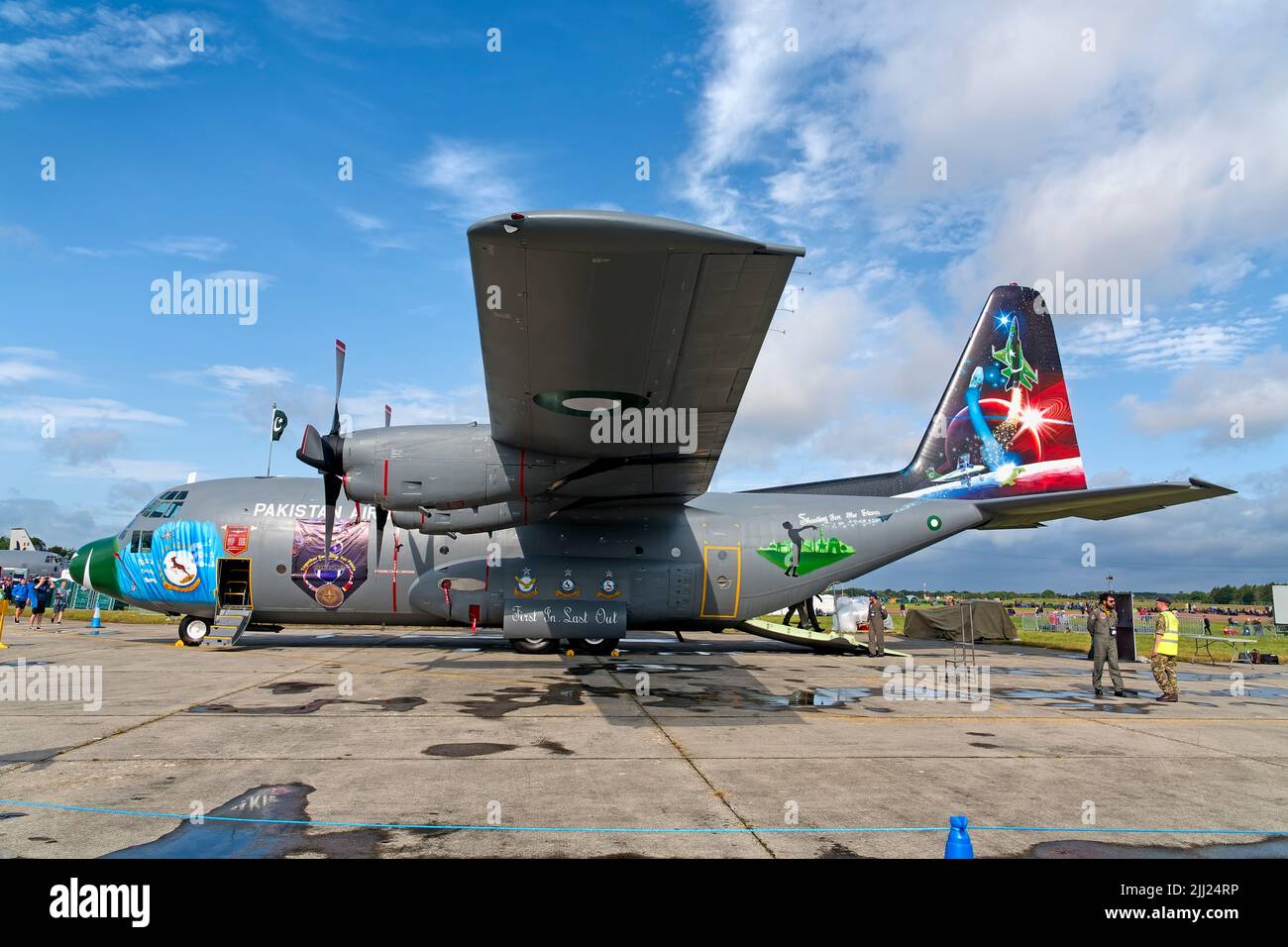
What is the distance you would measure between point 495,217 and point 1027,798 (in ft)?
22.6

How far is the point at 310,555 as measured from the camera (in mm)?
17688

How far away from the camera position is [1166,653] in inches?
520

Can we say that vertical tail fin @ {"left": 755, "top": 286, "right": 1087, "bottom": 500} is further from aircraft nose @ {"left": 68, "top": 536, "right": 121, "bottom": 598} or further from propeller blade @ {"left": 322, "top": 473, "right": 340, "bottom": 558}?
aircraft nose @ {"left": 68, "top": 536, "right": 121, "bottom": 598}

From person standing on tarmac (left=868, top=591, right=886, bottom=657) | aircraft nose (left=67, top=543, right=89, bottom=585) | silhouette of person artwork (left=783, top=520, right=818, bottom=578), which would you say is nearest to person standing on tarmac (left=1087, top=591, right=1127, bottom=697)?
silhouette of person artwork (left=783, top=520, right=818, bottom=578)

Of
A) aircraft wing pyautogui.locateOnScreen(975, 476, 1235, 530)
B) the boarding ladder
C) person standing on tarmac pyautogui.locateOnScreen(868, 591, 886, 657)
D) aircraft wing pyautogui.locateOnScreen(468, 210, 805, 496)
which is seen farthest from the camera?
person standing on tarmac pyautogui.locateOnScreen(868, 591, 886, 657)

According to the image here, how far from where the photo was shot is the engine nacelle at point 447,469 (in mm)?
12281

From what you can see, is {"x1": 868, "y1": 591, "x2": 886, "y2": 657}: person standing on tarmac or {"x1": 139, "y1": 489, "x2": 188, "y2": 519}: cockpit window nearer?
{"x1": 139, "y1": 489, "x2": 188, "y2": 519}: cockpit window

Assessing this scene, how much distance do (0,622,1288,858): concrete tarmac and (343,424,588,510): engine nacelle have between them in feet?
10.3

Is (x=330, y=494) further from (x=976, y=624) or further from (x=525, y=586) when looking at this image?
(x=976, y=624)

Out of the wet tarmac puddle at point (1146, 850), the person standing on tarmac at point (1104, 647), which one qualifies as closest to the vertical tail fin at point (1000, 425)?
the person standing on tarmac at point (1104, 647)

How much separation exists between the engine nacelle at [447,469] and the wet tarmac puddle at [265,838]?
22.2ft

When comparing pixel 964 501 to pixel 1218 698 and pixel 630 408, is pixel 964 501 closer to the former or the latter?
pixel 1218 698

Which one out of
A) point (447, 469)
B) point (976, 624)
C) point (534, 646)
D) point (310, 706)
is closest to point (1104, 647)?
point (534, 646)

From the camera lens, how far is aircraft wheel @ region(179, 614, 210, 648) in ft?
60.6
